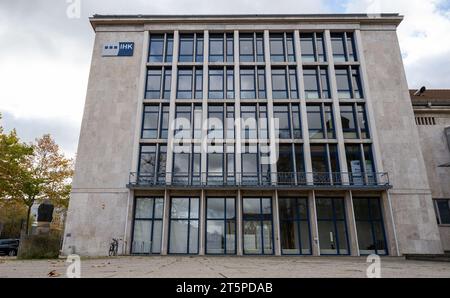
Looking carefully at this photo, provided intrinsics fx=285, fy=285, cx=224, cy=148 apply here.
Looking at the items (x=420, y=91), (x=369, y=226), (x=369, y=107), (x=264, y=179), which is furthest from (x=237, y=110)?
(x=420, y=91)

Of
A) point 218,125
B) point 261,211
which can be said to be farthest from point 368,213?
point 218,125

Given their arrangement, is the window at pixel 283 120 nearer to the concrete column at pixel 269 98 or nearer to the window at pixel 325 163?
the concrete column at pixel 269 98

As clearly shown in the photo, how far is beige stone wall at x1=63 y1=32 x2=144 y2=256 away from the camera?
19.7 metres

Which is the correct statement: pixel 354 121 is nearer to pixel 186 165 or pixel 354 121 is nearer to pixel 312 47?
pixel 312 47

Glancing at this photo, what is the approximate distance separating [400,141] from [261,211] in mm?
11682

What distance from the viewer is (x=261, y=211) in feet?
66.9

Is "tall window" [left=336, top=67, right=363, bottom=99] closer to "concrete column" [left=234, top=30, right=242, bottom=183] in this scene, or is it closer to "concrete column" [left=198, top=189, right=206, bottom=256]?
"concrete column" [left=234, top=30, right=242, bottom=183]

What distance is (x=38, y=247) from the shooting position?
12.7 metres

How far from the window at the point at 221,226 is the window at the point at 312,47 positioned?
44.3ft

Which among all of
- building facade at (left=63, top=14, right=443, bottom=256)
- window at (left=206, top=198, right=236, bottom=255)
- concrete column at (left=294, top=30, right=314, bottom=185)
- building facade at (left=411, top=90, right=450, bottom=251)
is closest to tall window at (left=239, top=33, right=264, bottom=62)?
building facade at (left=63, top=14, right=443, bottom=256)

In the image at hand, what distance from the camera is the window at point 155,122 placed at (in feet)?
72.4

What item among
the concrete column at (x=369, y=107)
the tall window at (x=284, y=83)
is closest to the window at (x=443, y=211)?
the concrete column at (x=369, y=107)

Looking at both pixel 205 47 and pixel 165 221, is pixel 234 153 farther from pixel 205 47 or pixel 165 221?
pixel 205 47

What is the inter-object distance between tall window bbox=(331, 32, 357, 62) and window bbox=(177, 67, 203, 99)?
11501mm
